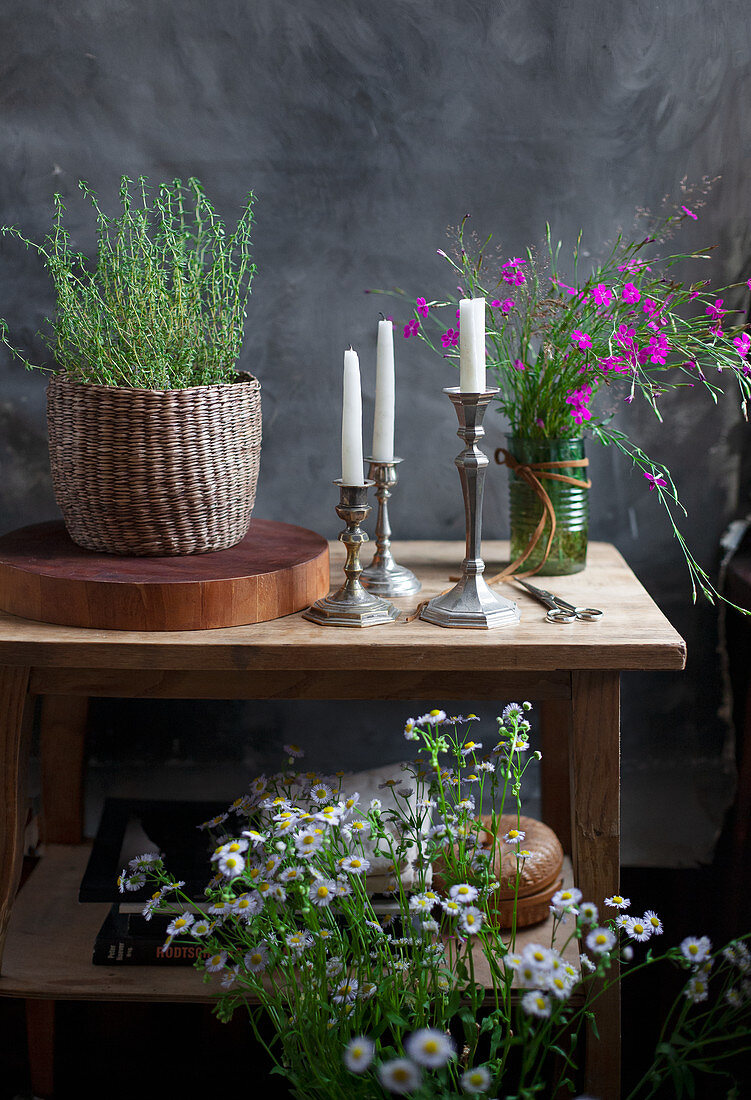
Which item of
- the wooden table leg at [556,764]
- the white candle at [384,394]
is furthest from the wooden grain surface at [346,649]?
the wooden table leg at [556,764]

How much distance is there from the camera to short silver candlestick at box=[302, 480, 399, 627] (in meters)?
1.20

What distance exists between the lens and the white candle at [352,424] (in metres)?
1.15

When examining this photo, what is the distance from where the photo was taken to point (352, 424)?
1.16 meters

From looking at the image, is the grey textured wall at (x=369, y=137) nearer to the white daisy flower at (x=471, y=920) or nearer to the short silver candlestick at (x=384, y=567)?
the short silver candlestick at (x=384, y=567)

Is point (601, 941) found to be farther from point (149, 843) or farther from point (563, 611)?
point (149, 843)

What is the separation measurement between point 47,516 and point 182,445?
566 mm

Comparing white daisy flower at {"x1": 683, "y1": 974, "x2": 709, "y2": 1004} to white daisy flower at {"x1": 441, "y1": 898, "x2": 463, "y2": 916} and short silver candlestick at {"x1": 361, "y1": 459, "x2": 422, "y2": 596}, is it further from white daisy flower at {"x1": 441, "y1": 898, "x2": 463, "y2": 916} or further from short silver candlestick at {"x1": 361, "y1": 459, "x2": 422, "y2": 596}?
short silver candlestick at {"x1": 361, "y1": 459, "x2": 422, "y2": 596}

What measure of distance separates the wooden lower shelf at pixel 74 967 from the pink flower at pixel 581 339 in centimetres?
82

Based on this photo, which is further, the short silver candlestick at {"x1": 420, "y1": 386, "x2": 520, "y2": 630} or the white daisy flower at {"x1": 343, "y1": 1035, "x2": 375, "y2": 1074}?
the short silver candlestick at {"x1": 420, "y1": 386, "x2": 520, "y2": 630}

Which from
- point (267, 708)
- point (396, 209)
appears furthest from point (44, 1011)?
point (396, 209)

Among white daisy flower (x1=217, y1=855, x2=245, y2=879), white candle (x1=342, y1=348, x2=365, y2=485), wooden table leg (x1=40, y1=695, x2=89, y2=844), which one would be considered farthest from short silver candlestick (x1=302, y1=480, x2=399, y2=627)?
wooden table leg (x1=40, y1=695, x2=89, y2=844)

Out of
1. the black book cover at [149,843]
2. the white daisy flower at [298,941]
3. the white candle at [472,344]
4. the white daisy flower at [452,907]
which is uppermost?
the white candle at [472,344]

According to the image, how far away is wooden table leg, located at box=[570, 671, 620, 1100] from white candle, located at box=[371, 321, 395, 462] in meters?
0.39

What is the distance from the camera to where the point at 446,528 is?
1.69m
